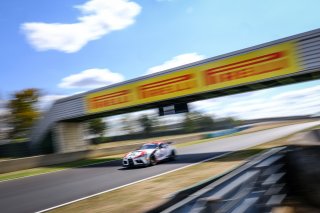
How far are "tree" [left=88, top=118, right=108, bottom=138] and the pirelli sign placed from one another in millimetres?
43227

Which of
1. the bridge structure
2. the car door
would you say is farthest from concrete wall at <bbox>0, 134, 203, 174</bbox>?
the car door

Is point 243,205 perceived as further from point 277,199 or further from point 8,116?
point 8,116

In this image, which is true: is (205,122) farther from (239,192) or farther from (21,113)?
(239,192)

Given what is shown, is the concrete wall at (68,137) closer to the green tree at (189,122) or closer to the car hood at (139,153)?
the car hood at (139,153)

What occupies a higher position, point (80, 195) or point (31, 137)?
point (31, 137)

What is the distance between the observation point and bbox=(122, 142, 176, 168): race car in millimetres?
17312

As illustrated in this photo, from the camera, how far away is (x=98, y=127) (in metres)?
67.5

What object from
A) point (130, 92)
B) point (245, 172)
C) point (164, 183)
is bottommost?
point (164, 183)

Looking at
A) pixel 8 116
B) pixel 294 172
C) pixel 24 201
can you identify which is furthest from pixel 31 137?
pixel 294 172

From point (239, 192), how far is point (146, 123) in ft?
240

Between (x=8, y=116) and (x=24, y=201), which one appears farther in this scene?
(x=8, y=116)

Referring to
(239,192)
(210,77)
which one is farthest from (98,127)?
(239,192)

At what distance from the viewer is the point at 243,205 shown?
152 inches

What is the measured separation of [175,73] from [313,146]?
1507 centimetres
